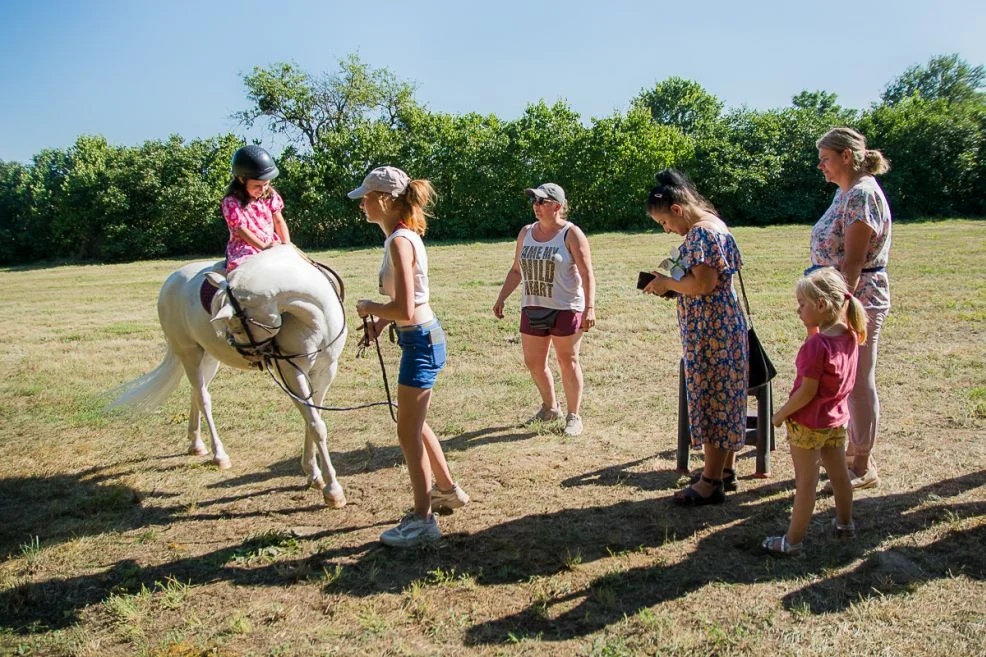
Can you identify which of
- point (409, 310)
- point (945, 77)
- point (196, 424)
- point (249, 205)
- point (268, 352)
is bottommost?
point (196, 424)

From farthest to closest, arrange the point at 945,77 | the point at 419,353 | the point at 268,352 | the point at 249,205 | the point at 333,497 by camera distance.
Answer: the point at 945,77 → the point at 249,205 → the point at 333,497 → the point at 268,352 → the point at 419,353

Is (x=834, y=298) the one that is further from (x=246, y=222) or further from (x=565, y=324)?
(x=246, y=222)

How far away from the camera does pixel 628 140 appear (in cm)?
2417

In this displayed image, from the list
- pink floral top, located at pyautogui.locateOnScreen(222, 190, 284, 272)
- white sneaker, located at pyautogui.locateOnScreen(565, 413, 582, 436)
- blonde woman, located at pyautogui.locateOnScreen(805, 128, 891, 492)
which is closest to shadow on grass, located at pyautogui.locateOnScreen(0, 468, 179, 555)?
pink floral top, located at pyautogui.locateOnScreen(222, 190, 284, 272)

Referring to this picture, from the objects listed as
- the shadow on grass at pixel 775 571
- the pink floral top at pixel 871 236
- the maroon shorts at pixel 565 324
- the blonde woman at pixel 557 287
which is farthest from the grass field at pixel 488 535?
the pink floral top at pixel 871 236

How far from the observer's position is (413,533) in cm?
375

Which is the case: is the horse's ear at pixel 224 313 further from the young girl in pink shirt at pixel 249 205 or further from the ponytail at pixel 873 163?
the ponytail at pixel 873 163

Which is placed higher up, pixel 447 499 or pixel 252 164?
pixel 252 164

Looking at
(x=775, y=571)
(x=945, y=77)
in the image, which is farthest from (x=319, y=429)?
(x=945, y=77)

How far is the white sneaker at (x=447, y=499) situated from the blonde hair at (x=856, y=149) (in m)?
2.98

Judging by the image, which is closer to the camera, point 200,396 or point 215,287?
point 215,287

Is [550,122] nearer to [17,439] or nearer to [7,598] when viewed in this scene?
[17,439]

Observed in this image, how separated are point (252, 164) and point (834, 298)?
3562mm

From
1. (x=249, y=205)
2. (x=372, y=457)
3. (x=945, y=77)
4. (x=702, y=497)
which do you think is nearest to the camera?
(x=702, y=497)
